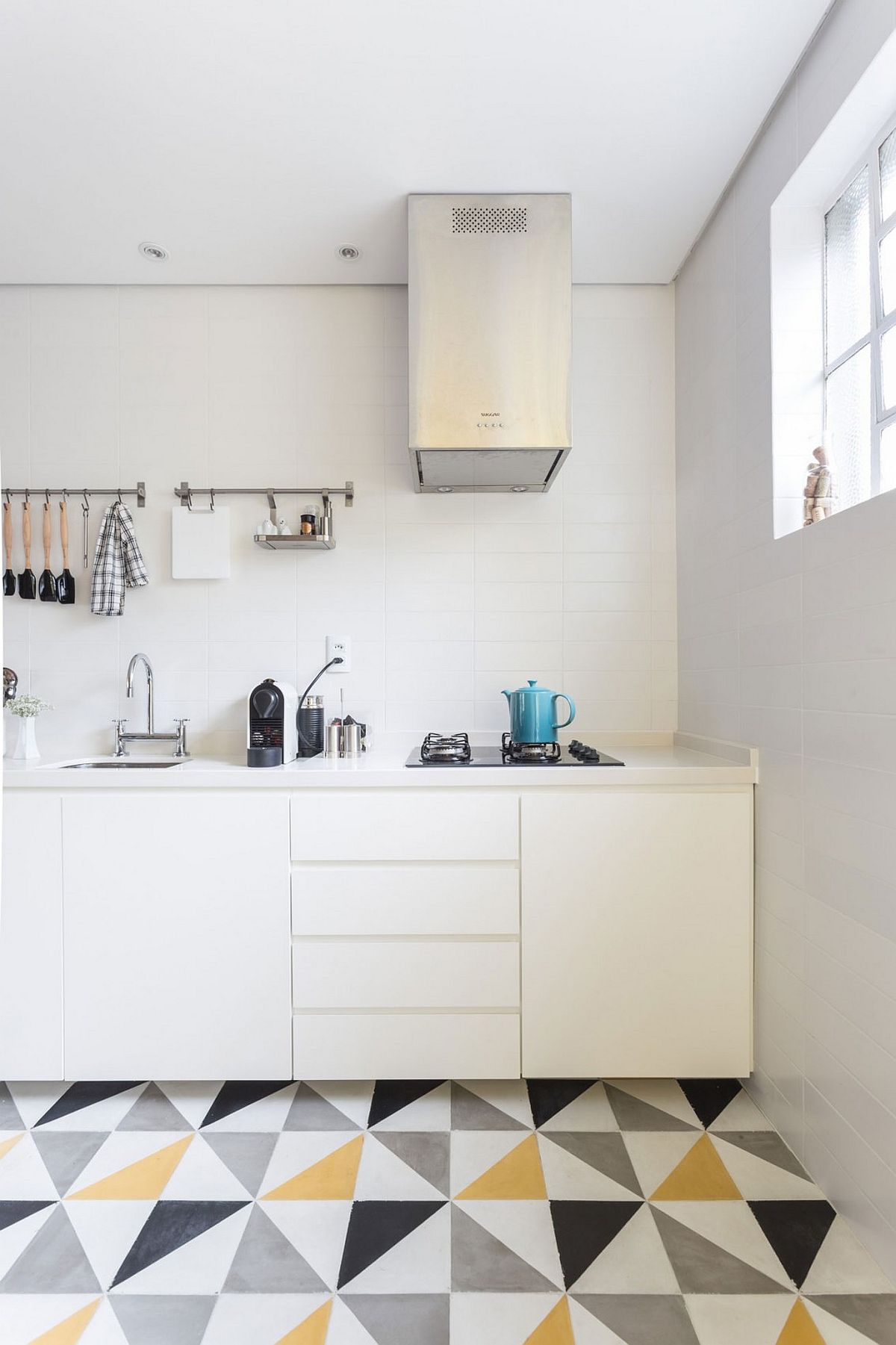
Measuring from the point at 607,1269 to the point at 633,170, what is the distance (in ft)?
8.43

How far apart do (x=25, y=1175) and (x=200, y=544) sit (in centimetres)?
183

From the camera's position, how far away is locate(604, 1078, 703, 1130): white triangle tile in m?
1.96

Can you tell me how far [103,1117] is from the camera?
6.44ft

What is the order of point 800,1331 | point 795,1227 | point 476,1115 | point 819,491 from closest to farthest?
point 800,1331, point 795,1227, point 819,491, point 476,1115

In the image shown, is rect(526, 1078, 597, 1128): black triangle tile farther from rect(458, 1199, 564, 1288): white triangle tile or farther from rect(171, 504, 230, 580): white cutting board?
rect(171, 504, 230, 580): white cutting board

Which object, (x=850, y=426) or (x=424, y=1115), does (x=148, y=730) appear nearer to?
(x=424, y=1115)

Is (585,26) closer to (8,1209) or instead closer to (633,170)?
(633,170)

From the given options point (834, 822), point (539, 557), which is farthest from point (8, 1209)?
point (539, 557)

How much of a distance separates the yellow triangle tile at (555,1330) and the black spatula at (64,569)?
93.3 inches

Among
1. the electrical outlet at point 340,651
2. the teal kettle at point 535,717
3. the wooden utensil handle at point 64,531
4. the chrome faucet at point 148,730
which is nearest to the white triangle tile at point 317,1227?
the teal kettle at point 535,717

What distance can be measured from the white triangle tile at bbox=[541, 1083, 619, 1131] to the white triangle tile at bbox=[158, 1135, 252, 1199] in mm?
751

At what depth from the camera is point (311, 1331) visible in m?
1.31

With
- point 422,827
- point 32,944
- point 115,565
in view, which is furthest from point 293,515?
point 32,944

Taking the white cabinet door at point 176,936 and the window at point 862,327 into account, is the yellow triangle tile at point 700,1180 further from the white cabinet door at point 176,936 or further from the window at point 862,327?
the window at point 862,327
